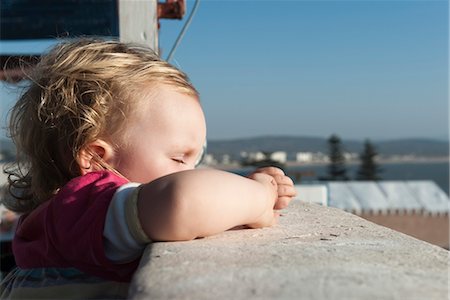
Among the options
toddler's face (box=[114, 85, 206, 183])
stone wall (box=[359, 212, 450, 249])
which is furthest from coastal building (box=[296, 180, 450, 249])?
toddler's face (box=[114, 85, 206, 183])

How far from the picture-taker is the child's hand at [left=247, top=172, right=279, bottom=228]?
1.22 m

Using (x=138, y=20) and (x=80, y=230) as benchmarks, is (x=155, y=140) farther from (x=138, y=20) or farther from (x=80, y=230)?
(x=138, y=20)

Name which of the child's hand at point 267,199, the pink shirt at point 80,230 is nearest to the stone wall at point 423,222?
the child's hand at point 267,199

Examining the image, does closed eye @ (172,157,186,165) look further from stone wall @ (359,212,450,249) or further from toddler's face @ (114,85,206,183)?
stone wall @ (359,212,450,249)

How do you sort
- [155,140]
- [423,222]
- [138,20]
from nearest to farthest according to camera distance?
[155,140], [138,20], [423,222]

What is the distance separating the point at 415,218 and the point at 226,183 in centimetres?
2591

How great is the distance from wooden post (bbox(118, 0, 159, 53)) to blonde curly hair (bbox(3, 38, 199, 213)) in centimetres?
132

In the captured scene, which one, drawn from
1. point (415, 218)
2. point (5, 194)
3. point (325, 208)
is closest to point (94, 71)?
point (5, 194)

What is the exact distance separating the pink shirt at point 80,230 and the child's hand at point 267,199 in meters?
0.25

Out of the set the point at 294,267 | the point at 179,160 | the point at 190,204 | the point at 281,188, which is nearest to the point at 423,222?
the point at 281,188

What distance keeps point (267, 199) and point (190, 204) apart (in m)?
0.25

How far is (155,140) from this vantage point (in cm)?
131

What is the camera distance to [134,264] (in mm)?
1119

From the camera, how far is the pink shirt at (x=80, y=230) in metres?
1.06
